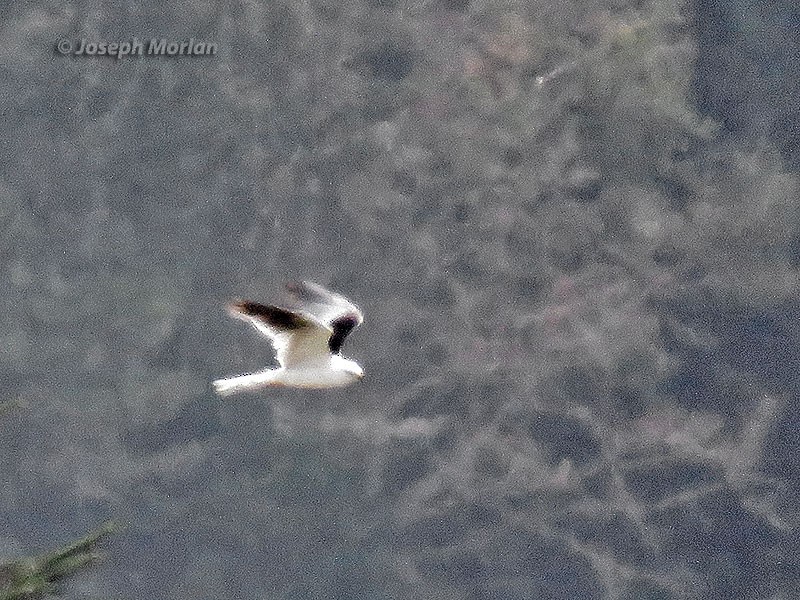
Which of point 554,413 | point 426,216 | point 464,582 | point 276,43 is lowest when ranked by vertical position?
point 464,582

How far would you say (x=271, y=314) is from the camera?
1470cm

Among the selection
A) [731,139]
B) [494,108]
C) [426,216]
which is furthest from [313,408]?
[731,139]

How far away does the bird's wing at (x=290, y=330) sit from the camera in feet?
47.0

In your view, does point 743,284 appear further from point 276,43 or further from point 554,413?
point 276,43

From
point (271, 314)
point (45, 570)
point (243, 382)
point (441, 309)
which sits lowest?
point (45, 570)

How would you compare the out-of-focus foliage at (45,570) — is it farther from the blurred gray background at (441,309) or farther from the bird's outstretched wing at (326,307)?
the blurred gray background at (441,309)

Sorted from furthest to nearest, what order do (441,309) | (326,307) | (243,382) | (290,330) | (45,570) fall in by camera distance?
(441,309) → (243,382) → (326,307) → (290,330) → (45,570)

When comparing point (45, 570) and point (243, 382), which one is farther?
point (243, 382)

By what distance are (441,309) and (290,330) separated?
19.2 meters

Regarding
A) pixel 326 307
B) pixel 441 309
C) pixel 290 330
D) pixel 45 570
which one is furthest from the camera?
pixel 441 309

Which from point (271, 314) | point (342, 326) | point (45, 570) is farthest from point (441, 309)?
point (45, 570)

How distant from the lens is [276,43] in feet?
115

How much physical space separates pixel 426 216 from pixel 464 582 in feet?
21.8

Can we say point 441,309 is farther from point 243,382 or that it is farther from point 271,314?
point 271,314
